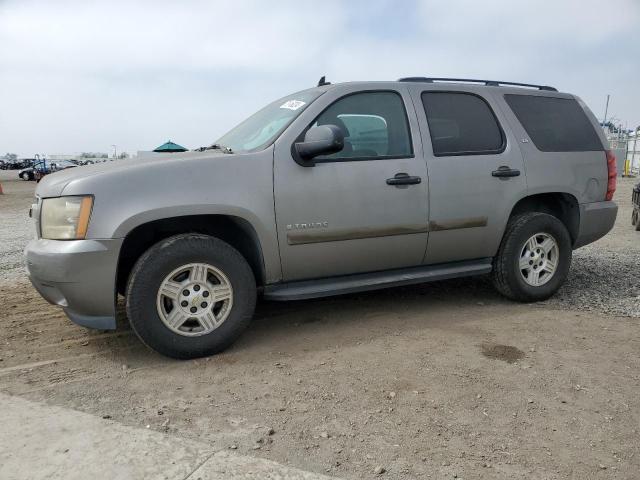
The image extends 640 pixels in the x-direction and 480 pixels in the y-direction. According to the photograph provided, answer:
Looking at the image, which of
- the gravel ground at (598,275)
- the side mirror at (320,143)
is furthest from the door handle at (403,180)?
the gravel ground at (598,275)

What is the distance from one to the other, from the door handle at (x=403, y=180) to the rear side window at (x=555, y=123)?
4.46 ft

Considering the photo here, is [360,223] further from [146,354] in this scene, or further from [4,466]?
[4,466]

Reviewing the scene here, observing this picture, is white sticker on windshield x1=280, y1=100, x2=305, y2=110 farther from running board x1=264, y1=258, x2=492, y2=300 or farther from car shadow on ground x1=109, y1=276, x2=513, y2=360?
car shadow on ground x1=109, y1=276, x2=513, y2=360

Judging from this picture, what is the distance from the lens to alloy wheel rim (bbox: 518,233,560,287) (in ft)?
15.5

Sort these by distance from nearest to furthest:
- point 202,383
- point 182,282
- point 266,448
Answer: point 266,448
point 202,383
point 182,282

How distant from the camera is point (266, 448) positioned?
8.09 ft

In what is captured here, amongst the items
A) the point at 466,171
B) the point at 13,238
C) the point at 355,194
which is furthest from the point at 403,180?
the point at 13,238

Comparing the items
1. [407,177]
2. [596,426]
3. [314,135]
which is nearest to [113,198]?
[314,135]

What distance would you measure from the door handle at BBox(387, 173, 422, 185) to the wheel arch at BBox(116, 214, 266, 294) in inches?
44.7

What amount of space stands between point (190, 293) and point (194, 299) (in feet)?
0.16

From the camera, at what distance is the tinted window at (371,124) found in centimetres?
Result: 397

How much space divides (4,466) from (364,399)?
1746mm

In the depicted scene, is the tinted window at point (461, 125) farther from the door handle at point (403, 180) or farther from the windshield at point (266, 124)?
the windshield at point (266, 124)

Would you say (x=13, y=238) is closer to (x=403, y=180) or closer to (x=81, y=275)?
(x=81, y=275)
